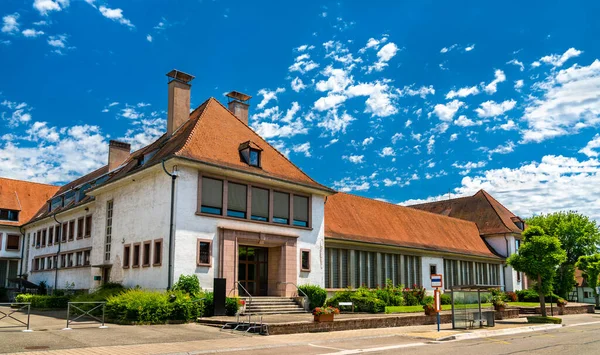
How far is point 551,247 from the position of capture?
28484 mm

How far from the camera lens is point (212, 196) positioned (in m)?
24.9

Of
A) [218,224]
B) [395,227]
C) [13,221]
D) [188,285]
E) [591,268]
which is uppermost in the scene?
[13,221]

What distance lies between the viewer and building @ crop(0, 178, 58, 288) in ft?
150

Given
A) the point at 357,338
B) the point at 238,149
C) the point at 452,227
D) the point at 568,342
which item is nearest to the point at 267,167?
the point at 238,149

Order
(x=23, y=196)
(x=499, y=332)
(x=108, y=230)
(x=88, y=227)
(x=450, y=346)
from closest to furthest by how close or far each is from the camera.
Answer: (x=450, y=346)
(x=499, y=332)
(x=108, y=230)
(x=88, y=227)
(x=23, y=196)

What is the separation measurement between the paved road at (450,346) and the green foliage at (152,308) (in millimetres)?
6722

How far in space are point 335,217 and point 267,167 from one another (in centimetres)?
934

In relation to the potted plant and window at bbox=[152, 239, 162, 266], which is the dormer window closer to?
window at bbox=[152, 239, 162, 266]

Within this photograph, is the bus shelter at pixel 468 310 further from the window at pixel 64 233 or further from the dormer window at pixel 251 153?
the window at pixel 64 233

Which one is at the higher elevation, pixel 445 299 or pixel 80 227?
pixel 80 227

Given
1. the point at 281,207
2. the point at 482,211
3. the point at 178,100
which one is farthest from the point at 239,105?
the point at 482,211

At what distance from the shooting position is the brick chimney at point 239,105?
1292 inches

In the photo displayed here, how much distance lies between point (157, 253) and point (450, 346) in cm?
1347

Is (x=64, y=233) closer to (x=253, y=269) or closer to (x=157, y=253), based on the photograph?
(x=157, y=253)
